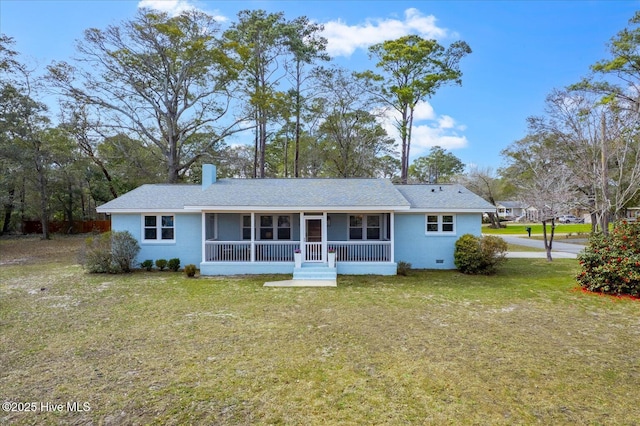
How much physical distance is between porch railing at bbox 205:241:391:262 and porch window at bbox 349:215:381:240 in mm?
1125

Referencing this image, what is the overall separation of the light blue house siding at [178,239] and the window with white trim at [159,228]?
0.20 meters

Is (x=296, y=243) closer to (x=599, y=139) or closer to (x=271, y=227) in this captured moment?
(x=271, y=227)

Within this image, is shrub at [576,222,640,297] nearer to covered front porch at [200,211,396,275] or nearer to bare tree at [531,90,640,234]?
bare tree at [531,90,640,234]

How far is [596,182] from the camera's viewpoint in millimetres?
14641

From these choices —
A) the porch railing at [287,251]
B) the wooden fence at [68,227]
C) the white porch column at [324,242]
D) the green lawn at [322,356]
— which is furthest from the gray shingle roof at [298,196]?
the wooden fence at [68,227]

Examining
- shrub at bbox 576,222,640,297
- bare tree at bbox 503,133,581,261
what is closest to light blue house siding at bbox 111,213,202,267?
shrub at bbox 576,222,640,297

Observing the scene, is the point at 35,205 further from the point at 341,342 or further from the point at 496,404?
the point at 496,404

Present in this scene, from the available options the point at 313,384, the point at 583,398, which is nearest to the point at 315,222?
the point at 313,384

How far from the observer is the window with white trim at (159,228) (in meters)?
14.6

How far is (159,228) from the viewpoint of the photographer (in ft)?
48.0

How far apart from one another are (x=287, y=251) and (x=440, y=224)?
23.1ft

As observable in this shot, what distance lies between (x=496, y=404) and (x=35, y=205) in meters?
39.3

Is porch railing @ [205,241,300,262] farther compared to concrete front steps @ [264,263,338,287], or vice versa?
porch railing @ [205,241,300,262]

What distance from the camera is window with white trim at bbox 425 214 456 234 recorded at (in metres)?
14.7
